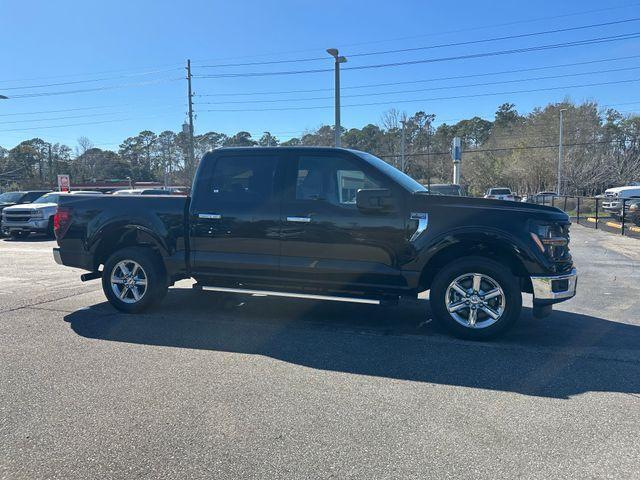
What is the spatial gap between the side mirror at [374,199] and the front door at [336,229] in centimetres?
11

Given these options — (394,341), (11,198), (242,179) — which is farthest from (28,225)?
(394,341)

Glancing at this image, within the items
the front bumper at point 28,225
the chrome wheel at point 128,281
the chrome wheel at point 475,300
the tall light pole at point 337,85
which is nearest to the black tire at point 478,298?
the chrome wheel at point 475,300

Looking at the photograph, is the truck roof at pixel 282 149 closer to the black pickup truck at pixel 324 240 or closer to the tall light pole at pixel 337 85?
the black pickup truck at pixel 324 240

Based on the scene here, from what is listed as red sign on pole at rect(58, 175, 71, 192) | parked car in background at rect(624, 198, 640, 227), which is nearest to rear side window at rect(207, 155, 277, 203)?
parked car in background at rect(624, 198, 640, 227)

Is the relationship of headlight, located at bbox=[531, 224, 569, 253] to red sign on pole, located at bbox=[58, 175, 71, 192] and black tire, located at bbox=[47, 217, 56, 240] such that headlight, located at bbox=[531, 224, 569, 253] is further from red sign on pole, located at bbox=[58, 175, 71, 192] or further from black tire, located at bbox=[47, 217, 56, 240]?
red sign on pole, located at bbox=[58, 175, 71, 192]

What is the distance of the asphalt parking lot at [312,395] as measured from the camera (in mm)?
3090

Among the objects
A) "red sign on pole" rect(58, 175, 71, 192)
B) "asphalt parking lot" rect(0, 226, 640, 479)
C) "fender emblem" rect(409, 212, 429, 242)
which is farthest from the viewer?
"red sign on pole" rect(58, 175, 71, 192)

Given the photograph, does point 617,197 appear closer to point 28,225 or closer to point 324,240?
point 324,240

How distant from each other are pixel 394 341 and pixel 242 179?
2610 millimetres

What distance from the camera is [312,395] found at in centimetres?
406

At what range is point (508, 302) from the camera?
5309mm

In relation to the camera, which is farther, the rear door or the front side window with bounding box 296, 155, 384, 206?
the rear door

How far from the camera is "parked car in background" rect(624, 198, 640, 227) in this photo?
17.9 meters

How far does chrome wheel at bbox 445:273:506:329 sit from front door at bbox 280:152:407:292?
60 centimetres
